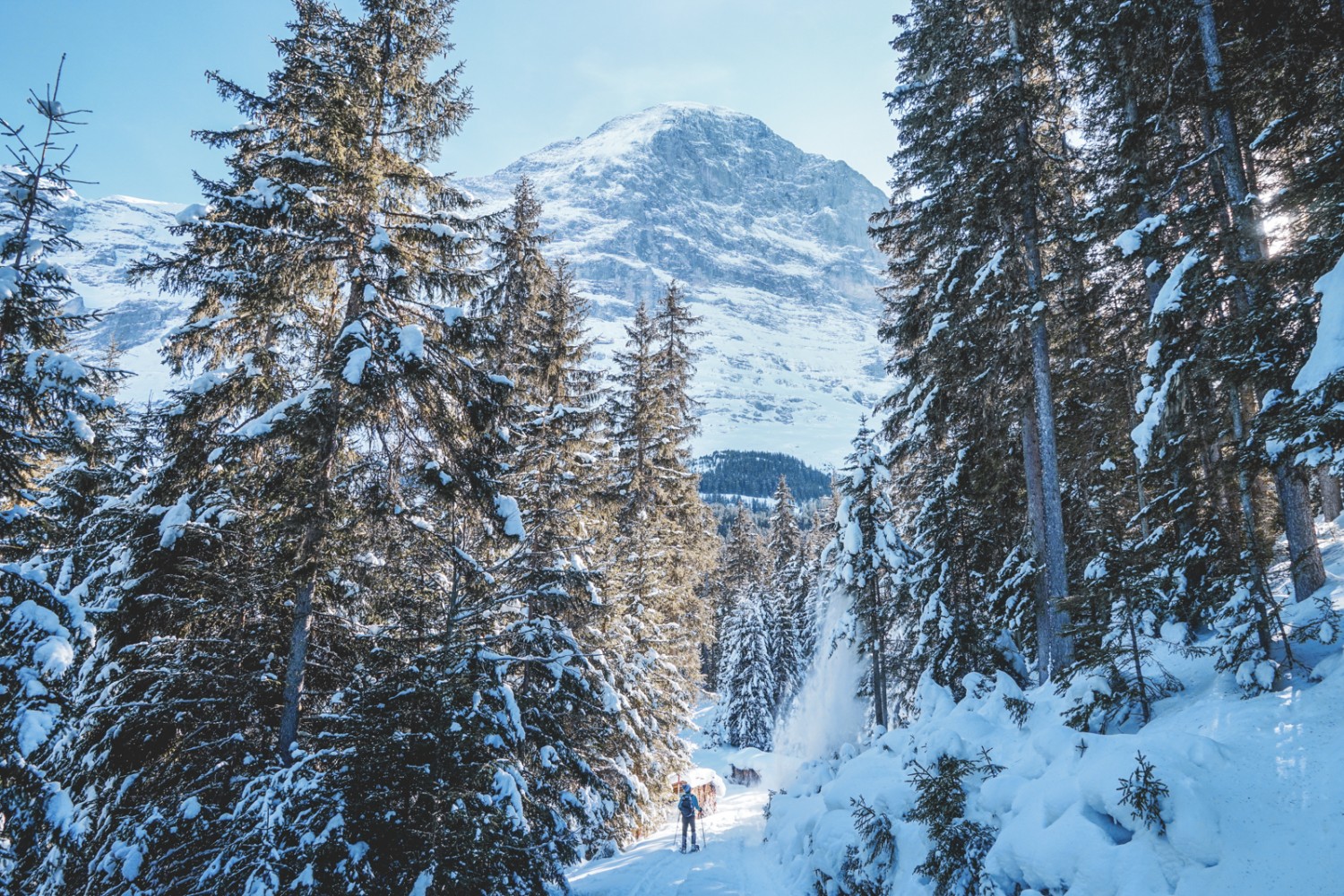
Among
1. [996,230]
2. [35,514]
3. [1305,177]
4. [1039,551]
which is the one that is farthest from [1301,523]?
[35,514]

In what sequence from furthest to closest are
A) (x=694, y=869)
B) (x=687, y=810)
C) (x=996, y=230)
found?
(x=687, y=810), (x=694, y=869), (x=996, y=230)

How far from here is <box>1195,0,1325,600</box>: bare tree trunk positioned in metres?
7.22

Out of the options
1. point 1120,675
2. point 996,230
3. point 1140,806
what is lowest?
point 1140,806

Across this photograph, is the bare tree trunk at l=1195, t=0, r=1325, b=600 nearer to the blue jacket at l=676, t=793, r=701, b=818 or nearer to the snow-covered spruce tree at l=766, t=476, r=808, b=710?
the blue jacket at l=676, t=793, r=701, b=818

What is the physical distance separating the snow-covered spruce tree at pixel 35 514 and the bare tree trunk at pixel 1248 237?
12.8 metres

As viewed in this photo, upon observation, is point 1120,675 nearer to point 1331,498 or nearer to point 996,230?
point 996,230

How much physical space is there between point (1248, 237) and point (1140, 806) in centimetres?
704

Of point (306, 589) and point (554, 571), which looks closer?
point (306, 589)

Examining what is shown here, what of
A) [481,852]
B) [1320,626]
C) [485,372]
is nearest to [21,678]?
[481,852]

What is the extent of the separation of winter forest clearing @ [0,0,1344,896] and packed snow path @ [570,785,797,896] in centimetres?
16

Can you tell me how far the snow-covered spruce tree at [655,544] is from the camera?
15.6 m

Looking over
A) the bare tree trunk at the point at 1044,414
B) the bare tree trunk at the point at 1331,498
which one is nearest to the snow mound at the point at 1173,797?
the bare tree trunk at the point at 1044,414

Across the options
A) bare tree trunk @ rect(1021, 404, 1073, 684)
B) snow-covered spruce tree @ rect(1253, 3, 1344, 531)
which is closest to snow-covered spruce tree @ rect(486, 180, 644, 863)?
bare tree trunk @ rect(1021, 404, 1073, 684)

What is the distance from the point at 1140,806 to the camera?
5.35m
